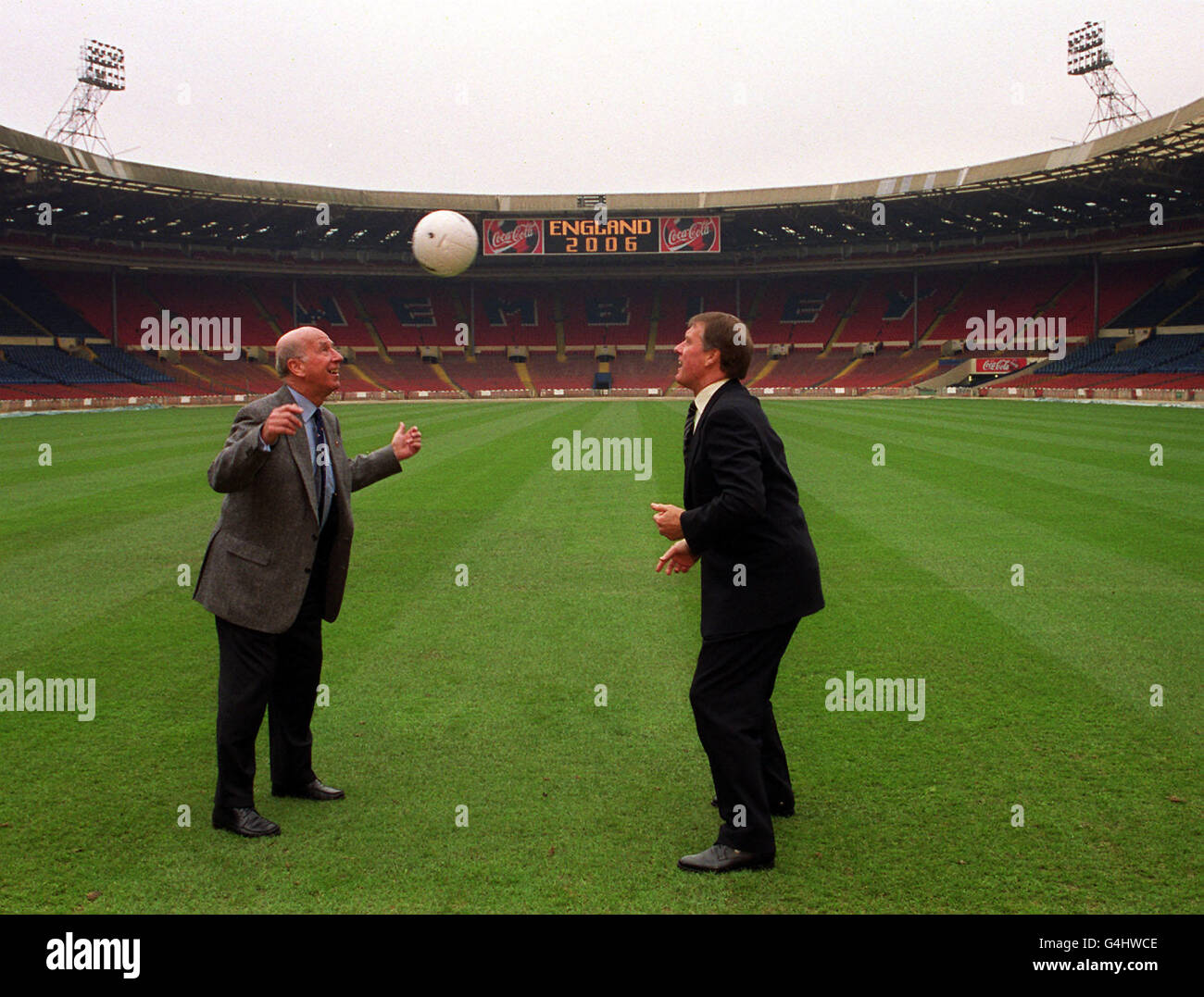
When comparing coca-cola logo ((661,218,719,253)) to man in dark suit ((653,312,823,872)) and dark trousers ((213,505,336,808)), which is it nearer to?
dark trousers ((213,505,336,808))

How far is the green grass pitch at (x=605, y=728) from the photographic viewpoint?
347 cm

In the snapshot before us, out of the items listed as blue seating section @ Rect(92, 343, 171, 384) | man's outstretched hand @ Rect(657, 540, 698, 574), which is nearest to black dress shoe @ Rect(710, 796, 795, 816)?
man's outstretched hand @ Rect(657, 540, 698, 574)

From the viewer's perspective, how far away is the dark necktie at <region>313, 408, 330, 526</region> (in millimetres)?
4211

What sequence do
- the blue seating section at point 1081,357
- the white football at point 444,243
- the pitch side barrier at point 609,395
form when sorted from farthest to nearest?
the blue seating section at point 1081,357, the pitch side barrier at point 609,395, the white football at point 444,243

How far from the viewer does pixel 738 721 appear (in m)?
3.61

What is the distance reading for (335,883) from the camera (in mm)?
3449

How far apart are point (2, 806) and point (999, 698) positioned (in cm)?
519

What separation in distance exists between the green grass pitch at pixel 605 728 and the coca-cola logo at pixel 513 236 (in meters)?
53.1

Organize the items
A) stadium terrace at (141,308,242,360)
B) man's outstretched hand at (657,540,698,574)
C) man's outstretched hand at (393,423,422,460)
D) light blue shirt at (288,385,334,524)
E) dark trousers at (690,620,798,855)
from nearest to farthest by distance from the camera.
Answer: dark trousers at (690,620,798,855) < man's outstretched hand at (657,540,698,574) < light blue shirt at (288,385,334,524) < man's outstretched hand at (393,423,422,460) < stadium terrace at (141,308,242,360)

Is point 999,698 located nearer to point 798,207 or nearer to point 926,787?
point 926,787

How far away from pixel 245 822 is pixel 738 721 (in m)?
2.16

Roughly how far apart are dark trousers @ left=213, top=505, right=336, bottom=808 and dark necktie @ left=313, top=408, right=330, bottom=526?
0.12 metres

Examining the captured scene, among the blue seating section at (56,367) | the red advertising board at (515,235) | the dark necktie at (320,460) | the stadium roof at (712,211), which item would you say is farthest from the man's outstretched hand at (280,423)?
the red advertising board at (515,235)

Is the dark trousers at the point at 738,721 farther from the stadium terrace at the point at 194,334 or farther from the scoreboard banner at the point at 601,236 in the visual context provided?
the stadium terrace at the point at 194,334
